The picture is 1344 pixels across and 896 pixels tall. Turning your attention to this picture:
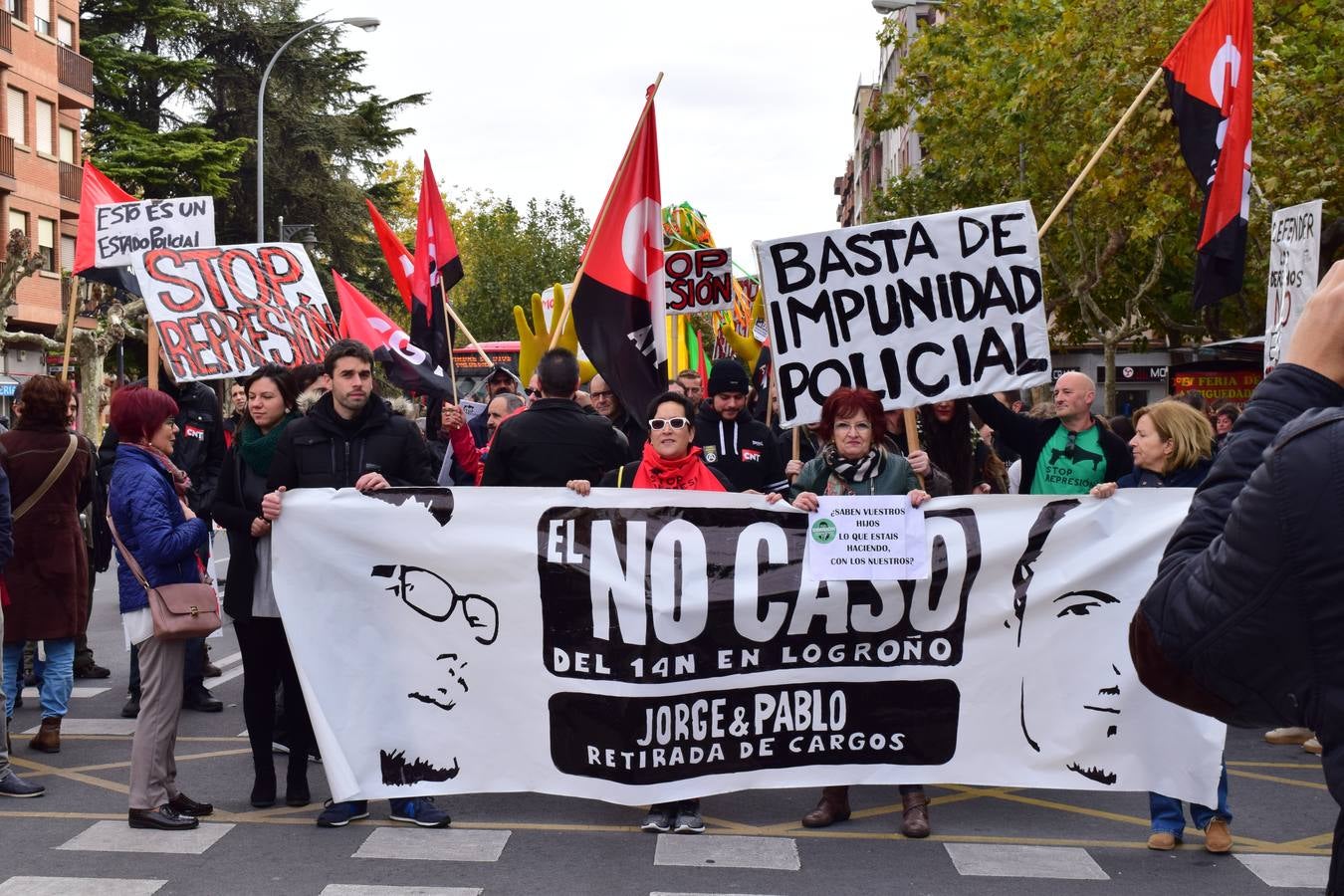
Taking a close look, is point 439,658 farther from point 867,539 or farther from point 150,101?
point 150,101

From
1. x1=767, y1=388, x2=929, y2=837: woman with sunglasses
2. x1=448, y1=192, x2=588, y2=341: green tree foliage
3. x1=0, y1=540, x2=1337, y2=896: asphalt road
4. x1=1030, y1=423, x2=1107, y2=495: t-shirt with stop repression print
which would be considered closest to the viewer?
x1=0, y1=540, x2=1337, y2=896: asphalt road

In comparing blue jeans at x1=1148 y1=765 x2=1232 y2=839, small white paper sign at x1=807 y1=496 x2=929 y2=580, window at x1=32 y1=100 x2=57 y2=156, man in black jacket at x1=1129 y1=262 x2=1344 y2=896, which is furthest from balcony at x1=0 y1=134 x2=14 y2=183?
man in black jacket at x1=1129 y1=262 x2=1344 y2=896

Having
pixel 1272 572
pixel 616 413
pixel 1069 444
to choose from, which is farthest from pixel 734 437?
pixel 1272 572

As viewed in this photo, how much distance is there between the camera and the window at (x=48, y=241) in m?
42.2

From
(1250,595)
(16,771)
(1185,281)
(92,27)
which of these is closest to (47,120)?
(92,27)

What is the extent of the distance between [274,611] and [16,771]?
1.90m

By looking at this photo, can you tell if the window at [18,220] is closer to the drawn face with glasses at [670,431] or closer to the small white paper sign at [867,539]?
the drawn face with glasses at [670,431]

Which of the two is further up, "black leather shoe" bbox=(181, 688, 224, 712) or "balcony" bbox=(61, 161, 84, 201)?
"balcony" bbox=(61, 161, 84, 201)

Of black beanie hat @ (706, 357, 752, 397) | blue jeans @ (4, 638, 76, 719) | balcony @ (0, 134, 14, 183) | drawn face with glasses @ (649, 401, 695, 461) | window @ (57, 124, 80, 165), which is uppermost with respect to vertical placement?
window @ (57, 124, 80, 165)

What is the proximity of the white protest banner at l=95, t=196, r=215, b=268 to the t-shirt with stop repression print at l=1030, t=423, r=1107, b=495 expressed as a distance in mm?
8496

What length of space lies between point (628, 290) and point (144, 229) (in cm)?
651

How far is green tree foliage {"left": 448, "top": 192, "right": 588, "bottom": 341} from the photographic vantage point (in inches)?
2376

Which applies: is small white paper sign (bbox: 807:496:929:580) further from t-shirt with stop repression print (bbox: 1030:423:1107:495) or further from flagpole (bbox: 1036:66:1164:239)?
flagpole (bbox: 1036:66:1164:239)

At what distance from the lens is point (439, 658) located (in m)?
6.11
